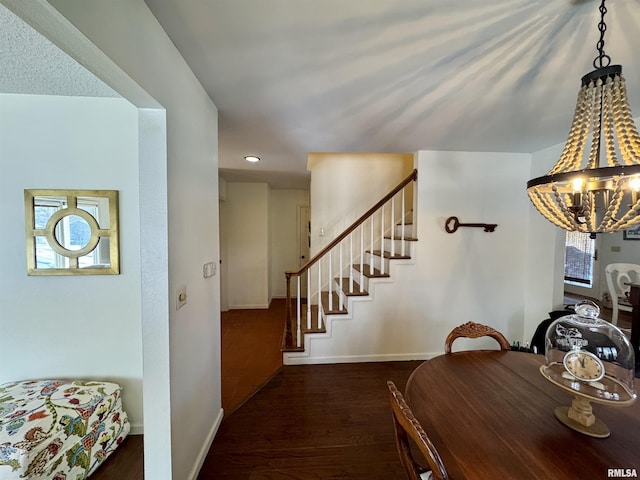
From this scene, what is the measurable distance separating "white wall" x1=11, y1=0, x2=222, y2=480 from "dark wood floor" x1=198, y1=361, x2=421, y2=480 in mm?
238

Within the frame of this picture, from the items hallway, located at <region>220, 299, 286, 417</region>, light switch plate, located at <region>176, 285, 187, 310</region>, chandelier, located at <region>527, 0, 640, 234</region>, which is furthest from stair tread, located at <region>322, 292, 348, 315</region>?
chandelier, located at <region>527, 0, 640, 234</region>

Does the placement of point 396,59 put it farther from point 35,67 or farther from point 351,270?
point 351,270

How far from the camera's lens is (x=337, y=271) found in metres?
3.72

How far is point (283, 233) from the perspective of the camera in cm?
543

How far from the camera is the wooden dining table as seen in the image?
75cm

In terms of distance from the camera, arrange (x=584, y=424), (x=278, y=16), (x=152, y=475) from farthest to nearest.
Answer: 1. (x=152, y=475)
2. (x=278, y=16)
3. (x=584, y=424)

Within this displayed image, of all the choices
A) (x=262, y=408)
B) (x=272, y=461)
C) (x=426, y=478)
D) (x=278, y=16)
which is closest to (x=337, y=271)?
(x=262, y=408)

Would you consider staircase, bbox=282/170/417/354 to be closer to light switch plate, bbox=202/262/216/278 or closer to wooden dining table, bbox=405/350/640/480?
light switch plate, bbox=202/262/216/278

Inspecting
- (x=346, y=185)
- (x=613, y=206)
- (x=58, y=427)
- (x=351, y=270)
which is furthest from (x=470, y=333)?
(x=346, y=185)

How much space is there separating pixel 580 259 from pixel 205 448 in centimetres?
816

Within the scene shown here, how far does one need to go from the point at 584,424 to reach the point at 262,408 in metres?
1.98

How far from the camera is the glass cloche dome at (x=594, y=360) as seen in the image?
3.10 feet

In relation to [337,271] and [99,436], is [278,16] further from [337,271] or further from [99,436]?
[337,271]

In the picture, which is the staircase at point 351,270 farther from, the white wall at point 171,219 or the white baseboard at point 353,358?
the white wall at point 171,219
